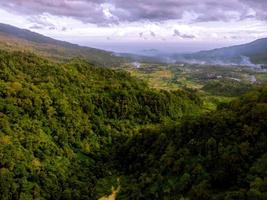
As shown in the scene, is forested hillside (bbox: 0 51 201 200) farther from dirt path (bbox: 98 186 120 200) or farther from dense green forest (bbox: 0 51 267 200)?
dirt path (bbox: 98 186 120 200)

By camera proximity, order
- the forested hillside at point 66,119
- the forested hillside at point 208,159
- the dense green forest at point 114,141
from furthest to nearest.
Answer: the forested hillside at point 66,119
the dense green forest at point 114,141
the forested hillside at point 208,159

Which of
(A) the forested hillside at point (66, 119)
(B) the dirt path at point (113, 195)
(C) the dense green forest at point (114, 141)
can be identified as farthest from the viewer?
(B) the dirt path at point (113, 195)

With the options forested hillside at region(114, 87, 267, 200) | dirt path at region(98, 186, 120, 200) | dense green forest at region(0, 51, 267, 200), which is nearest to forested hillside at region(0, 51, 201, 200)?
dense green forest at region(0, 51, 267, 200)

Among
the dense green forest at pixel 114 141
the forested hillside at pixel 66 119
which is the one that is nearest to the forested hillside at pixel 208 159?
the dense green forest at pixel 114 141

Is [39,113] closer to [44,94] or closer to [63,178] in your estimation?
[44,94]

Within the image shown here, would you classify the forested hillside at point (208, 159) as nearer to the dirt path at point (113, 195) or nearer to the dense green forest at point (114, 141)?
the dense green forest at point (114, 141)

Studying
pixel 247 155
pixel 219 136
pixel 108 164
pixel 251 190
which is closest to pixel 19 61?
pixel 108 164

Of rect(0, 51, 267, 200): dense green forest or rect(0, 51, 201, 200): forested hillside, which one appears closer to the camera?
rect(0, 51, 267, 200): dense green forest
